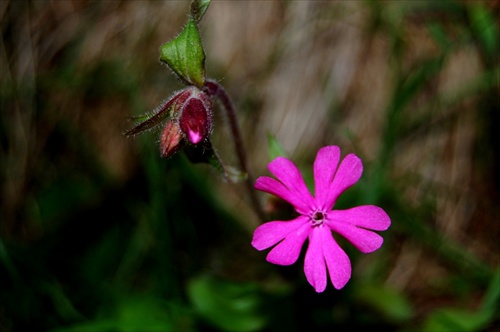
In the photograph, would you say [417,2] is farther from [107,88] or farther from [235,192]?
[107,88]

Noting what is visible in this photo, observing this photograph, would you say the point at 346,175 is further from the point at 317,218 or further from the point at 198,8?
the point at 198,8

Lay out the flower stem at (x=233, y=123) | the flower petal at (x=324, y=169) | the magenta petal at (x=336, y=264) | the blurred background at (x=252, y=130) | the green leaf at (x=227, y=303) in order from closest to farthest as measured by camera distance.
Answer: the magenta petal at (x=336, y=264)
the flower petal at (x=324, y=169)
the flower stem at (x=233, y=123)
the green leaf at (x=227, y=303)
the blurred background at (x=252, y=130)

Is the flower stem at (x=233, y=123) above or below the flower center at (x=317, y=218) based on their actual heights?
above

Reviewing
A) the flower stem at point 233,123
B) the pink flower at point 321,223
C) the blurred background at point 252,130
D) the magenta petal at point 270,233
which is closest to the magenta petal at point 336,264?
the pink flower at point 321,223

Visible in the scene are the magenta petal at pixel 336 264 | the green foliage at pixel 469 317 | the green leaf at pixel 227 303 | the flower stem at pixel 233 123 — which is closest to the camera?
the magenta petal at pixel 336 264

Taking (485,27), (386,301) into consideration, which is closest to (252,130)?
(386,301)

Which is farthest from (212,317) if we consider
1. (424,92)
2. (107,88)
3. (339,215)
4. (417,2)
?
(417,2)

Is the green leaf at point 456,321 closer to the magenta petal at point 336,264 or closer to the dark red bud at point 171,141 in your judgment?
the magenta petal at point 336,264
